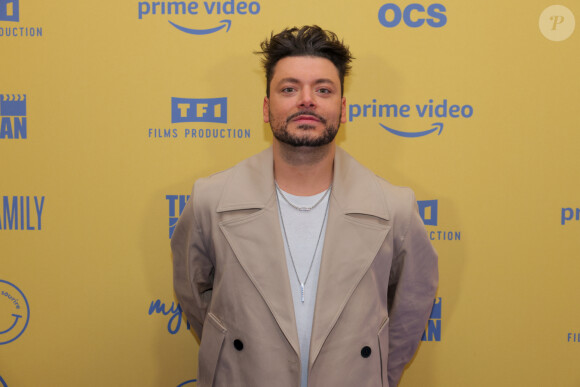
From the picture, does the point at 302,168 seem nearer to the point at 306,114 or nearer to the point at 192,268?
the point at 306,114

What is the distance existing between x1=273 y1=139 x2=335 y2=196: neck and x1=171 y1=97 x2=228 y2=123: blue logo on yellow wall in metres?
0.43

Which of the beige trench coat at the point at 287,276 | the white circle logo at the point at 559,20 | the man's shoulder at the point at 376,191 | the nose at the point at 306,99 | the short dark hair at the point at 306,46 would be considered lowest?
the beige trench coat at the point at 287,276

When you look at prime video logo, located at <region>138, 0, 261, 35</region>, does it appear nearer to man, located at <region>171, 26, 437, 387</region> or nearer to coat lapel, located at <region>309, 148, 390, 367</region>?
man, located at <region>171, 26, 437, 387</region>

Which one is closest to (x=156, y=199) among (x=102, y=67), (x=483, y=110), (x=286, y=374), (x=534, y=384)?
(x=102, y=67)

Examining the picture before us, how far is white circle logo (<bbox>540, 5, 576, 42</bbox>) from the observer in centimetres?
197

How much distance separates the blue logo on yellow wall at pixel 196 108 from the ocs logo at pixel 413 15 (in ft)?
2.38

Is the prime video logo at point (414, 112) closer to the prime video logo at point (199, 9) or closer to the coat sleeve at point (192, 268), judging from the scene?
the prime video logo at point (199, 9)

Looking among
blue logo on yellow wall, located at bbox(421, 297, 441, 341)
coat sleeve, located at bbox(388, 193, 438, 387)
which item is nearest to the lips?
coat sleeve, located at bbox(388, 193, 438, 387)

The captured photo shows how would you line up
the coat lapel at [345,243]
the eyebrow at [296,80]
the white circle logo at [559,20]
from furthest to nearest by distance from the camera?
the white circle logo at [559,20] < the eyebrow at [296,80] < the coat lapel at [345,243]

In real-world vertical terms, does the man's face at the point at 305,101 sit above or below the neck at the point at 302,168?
above

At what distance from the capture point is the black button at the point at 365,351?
1586 millimetres

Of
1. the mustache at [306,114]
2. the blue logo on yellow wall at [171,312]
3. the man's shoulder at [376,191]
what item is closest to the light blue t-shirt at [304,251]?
the man's shoulder at [376,191]

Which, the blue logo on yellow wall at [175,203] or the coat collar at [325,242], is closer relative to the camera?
the coat collar at [325,242]

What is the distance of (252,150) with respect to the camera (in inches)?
81.0
